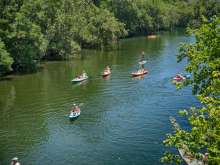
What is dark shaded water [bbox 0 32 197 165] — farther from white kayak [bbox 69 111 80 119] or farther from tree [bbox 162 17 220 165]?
tree [bbox 162 17 220 165]

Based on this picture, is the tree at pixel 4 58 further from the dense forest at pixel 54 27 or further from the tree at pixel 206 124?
the tree at pixel 206 124

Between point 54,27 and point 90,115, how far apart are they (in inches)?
1502

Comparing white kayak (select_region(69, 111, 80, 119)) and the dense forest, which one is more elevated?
the dense forest

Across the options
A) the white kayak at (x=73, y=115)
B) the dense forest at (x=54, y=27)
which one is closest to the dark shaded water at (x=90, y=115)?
the white kayak at (x=73, y=115)

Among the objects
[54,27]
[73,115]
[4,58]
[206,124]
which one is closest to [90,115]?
[73,115]

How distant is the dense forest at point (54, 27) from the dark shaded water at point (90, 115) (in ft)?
13.2

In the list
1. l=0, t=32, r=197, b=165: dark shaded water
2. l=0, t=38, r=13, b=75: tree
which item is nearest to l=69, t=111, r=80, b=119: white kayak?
l=0, t=32, r=197, b=165: dark shaded water

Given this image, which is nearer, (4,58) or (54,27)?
(4,58)

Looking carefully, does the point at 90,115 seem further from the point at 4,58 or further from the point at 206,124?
the point at 206,124

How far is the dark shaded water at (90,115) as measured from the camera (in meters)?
37.7

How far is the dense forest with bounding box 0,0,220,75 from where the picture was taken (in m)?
69.5

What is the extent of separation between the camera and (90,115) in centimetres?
4900

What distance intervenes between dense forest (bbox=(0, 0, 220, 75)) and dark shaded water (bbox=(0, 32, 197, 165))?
13.2 feet

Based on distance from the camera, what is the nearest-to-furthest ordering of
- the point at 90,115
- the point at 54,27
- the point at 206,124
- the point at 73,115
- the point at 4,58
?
the point at 206,124, the point at 73,115, the point at 90,115, the point at 4,58, the point at 54,27
